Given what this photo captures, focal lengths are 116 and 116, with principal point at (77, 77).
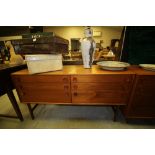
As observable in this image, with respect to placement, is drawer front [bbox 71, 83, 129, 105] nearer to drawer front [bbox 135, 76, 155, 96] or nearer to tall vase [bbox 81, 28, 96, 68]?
drawer front [bbox 135, 76, 155, 96]

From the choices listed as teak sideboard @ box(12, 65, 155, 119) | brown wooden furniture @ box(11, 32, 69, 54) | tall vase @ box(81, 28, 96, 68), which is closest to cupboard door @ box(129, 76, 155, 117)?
teak sideboard @ box(12, 65, 155, 119)

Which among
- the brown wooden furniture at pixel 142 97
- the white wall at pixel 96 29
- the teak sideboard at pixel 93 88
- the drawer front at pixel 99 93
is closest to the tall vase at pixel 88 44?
the teak sideboard at pixel 93 88

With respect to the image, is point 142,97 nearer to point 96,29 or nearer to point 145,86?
point 145,86

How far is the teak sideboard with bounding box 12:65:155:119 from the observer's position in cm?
110

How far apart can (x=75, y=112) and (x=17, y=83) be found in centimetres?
85

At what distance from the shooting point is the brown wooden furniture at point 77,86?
1110mm

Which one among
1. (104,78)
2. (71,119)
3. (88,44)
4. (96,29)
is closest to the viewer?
(104,78)

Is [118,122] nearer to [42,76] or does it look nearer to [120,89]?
[120,89]

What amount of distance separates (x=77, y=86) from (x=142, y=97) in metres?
0.67

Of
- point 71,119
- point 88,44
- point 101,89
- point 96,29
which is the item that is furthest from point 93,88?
point 96,29

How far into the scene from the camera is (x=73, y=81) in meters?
1.14

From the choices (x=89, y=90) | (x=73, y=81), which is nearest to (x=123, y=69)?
(x=89, y=90)

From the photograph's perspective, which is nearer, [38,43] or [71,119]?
[38,43]

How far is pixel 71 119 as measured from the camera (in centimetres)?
148
